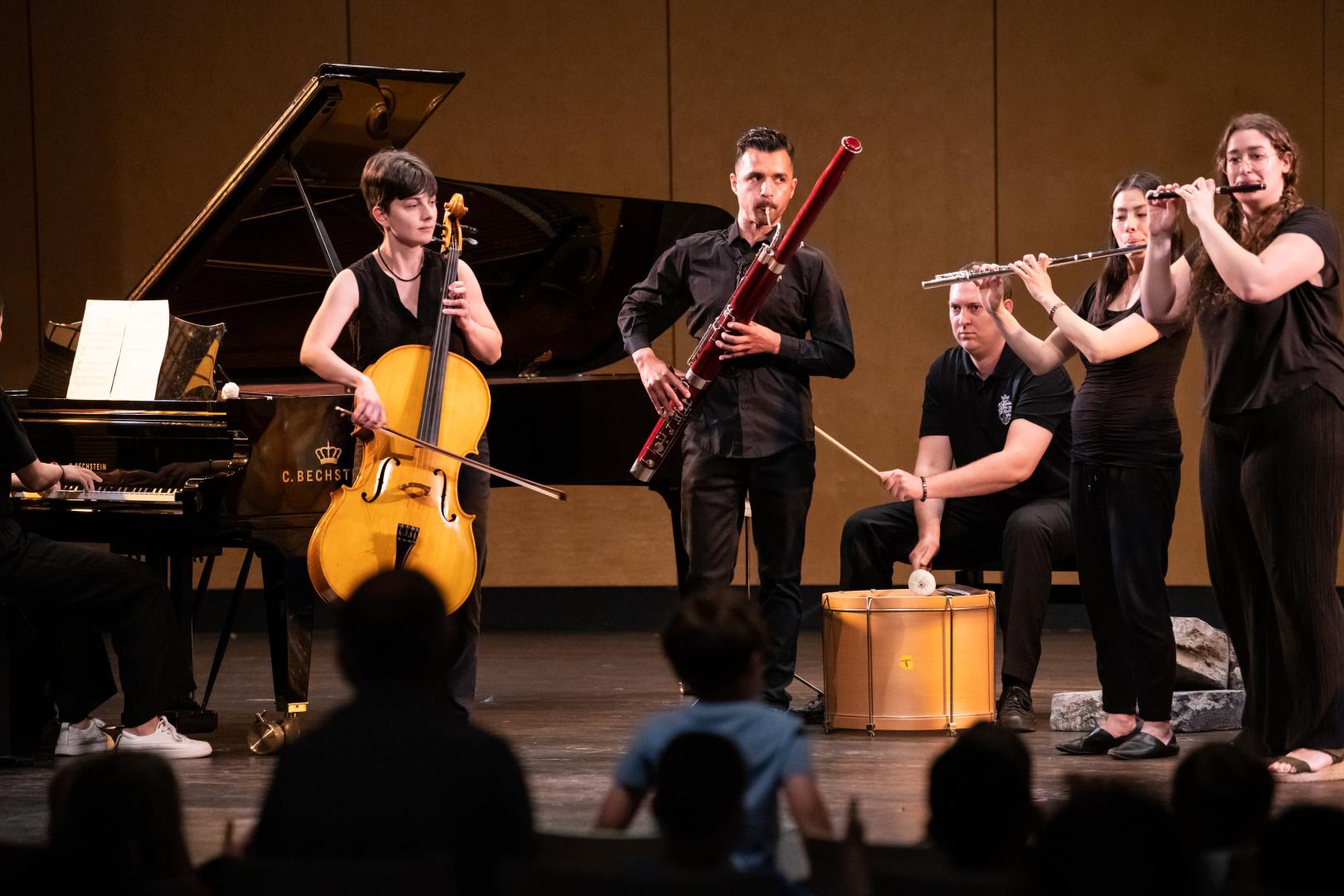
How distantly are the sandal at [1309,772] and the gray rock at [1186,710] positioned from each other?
724 mm

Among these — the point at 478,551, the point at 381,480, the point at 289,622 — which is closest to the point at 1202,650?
the point at 478,551

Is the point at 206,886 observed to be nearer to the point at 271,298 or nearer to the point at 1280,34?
the point at 271,298

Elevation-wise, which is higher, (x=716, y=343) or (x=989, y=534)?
(x=716, y=343)

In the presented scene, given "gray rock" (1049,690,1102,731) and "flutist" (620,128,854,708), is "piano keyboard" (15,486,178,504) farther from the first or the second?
"gray rock" (1049,690,1102,731)

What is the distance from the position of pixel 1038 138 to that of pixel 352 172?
11.6 feet

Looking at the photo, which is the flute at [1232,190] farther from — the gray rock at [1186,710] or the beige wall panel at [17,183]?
the beige wall panel at [17,183]

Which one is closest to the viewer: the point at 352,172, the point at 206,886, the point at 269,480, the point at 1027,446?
the point at 206,886

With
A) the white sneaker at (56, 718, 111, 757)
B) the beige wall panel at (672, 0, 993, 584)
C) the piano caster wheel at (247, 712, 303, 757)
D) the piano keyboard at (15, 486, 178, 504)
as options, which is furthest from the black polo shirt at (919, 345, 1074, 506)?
the beige wall panel at (672, 0, 993, 584)

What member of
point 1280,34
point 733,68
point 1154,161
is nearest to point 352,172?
point 733,68

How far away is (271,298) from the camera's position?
5270 millimetres

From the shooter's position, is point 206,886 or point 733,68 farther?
point 733,68

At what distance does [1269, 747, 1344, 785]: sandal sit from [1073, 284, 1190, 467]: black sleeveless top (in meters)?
0.74

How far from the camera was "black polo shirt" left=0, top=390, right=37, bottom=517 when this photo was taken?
11.9 feet

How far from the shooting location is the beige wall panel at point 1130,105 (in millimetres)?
6844
